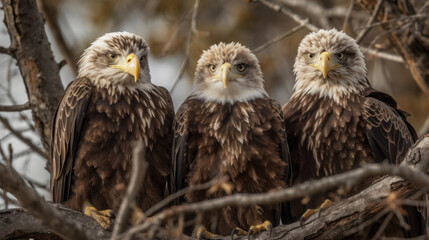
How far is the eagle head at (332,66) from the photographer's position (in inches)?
265

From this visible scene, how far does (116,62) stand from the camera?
21.6ft

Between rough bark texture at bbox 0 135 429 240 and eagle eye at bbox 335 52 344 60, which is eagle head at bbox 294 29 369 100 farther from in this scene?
rough bark texture at bbox 0 135 429 240

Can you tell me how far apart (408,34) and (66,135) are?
3.34 meters

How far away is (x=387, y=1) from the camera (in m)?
6.96

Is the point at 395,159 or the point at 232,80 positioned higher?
the point at 232,80

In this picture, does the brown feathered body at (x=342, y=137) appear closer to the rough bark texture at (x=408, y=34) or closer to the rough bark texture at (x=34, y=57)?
the rough bark texture at (x=408, y=34)

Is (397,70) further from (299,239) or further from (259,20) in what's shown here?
(299,239)

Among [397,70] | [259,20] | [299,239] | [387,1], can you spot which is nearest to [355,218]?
[299,239]

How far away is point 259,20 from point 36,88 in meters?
5.78

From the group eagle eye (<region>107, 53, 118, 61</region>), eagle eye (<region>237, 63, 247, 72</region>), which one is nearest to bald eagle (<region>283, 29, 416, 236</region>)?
eagle eye (<region>237, 63, 247, 72</region>)

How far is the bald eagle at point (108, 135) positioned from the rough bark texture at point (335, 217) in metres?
0.63

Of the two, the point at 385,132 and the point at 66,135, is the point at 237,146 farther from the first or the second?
the point at 66,135

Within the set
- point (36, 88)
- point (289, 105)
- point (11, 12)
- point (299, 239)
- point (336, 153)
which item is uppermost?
point (11, 12)

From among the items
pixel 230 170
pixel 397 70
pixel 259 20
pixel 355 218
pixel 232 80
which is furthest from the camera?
pixel 397 70
